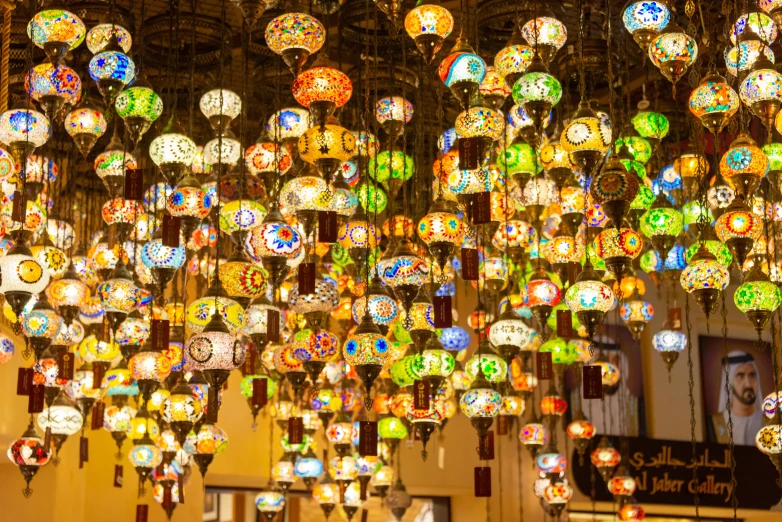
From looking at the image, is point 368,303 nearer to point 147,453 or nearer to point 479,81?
point 479,81

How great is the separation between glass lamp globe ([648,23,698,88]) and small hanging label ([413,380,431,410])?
1.88m

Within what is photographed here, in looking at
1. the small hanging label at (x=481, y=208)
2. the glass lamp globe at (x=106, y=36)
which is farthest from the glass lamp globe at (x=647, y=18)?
the glass lamp globe at (x=106, y=36)

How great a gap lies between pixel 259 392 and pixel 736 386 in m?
6.88

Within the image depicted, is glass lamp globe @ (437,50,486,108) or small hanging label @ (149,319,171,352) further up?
glass lamp globe @ (437,50,486,108)

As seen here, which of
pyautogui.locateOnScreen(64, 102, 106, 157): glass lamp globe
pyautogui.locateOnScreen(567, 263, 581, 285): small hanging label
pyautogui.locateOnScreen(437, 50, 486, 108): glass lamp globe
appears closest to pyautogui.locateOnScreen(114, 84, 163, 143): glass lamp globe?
pyautogui.locateOnScreen(64, 102, 106, 157): glass lamp globe

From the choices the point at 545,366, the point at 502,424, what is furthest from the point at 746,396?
the point at 545,366

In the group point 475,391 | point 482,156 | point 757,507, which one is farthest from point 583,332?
point 757,507

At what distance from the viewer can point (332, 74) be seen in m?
5.18

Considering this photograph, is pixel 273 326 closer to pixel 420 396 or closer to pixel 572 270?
pixel 420 396

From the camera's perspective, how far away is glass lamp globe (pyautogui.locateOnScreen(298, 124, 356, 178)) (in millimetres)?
5270

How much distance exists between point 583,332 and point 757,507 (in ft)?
15.3

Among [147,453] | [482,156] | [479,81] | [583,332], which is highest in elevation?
[479,81]

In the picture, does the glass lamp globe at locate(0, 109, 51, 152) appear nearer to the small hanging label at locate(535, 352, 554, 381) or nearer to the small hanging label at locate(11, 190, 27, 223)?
the small hanging label at locate(11, 190, 27, 223)

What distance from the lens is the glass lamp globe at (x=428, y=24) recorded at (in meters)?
5.04
